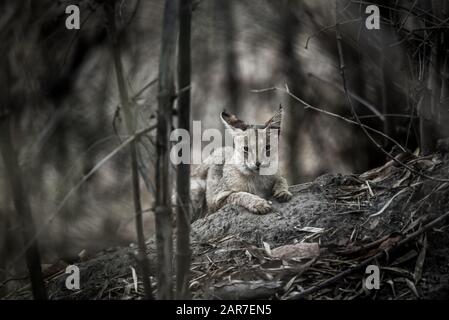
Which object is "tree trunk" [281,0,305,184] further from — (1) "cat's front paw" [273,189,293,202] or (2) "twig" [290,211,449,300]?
(2) "twig" [290,211,449,300]

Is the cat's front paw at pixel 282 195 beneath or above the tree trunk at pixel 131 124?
beneath

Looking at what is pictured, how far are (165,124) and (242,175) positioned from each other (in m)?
2.93

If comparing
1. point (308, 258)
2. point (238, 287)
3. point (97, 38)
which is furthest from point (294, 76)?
point (238, 287)

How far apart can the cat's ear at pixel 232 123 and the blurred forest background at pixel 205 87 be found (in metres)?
0.46

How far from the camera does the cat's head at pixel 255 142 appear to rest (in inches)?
210

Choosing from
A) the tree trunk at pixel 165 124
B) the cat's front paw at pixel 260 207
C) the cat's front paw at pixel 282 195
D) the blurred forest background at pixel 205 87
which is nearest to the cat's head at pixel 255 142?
the cat's front paw at pixel 282 195

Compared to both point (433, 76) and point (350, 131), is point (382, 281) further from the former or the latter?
point (350, 131)

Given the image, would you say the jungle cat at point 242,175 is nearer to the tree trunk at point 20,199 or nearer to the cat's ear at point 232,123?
the cat's ear at point 232,123

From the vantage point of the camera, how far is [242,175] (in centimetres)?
567

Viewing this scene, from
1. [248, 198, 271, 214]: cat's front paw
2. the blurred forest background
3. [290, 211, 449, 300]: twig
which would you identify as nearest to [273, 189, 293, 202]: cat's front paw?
[248, 198, 271, 214]: cat's front paw

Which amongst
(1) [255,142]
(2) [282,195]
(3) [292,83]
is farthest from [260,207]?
(3) [292,83]

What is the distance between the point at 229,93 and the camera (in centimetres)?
596

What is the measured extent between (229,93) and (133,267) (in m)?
2.75

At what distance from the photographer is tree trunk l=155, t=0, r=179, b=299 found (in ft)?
9.18
